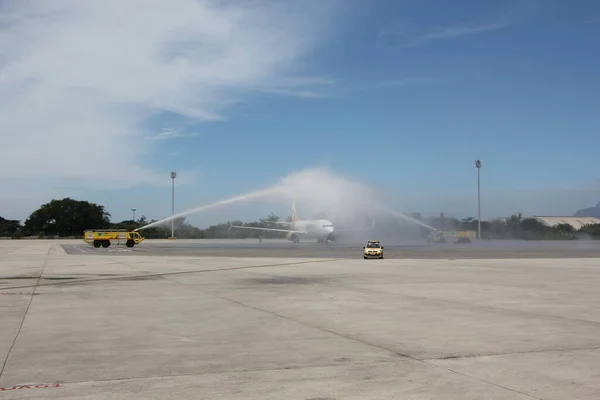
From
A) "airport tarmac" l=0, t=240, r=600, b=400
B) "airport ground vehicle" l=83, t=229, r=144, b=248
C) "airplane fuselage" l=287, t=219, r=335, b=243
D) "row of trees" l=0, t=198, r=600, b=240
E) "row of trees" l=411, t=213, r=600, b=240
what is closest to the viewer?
"airport tarmac" l=0, t=240, r=600, b=400

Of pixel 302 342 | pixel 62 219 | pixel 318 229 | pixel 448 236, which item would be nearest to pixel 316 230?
pixel 318 229

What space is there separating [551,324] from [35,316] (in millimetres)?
12689

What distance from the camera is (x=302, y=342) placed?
1146cm

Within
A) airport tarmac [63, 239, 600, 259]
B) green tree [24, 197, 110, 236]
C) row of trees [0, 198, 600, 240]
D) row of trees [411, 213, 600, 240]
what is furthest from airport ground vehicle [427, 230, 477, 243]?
green tree [24, 197, 110, 236]

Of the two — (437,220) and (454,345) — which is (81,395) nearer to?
(454,345)

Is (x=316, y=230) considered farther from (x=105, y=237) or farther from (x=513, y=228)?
(x=513, y=228)

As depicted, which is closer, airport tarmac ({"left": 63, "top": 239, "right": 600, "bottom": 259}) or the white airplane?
airport tarmac ({"left": 63, "top": 239, "right": 600, "bottom": 259})

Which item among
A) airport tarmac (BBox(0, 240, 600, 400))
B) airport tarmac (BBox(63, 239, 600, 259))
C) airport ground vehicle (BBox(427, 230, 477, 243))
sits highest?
airport ground vehicle (BBox(427, 230, 477, 243))

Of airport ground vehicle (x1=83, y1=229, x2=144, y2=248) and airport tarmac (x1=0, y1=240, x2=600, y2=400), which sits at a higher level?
airport ground vehicle (x1=83, y1=229, x2=144, y2=248)

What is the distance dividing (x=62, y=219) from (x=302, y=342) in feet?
569

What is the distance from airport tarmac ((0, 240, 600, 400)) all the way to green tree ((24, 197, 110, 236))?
159270 millimetres

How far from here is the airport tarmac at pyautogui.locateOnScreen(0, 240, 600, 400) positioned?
8109 mm

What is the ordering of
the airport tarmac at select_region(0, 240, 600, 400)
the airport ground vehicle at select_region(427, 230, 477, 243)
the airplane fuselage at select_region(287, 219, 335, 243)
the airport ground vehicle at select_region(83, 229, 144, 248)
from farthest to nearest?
1. the airport ground vehicle at select_region(427, 230, 477, 243)
2. the airplane fuselage at select_region(287, 219, 335, 243)
3. the airport ground vehicle at select_region(83, 229, 144, 248)
4. the airport tarmac at select_region(0, 240, 600, 400)

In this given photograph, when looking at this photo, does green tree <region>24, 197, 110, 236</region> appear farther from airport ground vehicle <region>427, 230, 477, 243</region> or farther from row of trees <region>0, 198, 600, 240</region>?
airport ground vehicle <region>427, 230, 477, 243</region>
